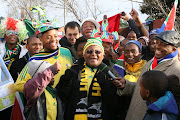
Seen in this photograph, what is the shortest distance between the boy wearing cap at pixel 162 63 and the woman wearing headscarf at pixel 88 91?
25 centimetres

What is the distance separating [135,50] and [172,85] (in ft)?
5.13

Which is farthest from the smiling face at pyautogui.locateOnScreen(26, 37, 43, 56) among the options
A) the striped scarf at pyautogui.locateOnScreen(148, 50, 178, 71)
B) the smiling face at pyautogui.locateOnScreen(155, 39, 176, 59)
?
the smiling face at pyautogui.locateOnScreen(155, 39, 176, 59)

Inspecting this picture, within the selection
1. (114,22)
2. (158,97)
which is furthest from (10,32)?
(158,97)

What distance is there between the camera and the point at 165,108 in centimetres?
215

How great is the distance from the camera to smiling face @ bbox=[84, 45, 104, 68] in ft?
9.58

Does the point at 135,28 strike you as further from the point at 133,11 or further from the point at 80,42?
the point at 80,42

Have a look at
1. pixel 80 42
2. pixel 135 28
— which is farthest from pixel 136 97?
pixel 135 28

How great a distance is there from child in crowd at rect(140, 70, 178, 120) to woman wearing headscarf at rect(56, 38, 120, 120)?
0.58m

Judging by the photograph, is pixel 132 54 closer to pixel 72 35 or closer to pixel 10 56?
pixel 72 35

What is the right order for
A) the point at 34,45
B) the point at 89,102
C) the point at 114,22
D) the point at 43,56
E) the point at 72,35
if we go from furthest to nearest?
1. the point at 114,22
2. the point at 72,35
3. the point at 34,45
4. the point at 43,56
5. the point at 89,102

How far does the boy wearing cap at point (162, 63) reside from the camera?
2.69 metres

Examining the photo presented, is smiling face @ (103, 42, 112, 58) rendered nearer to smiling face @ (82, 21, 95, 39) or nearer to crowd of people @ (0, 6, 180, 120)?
crowd of people @ (0, 6, 180, 120)

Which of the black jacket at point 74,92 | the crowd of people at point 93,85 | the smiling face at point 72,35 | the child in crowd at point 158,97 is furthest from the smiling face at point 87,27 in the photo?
the child in crowd at point 158,97

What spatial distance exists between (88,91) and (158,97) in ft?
3.10
